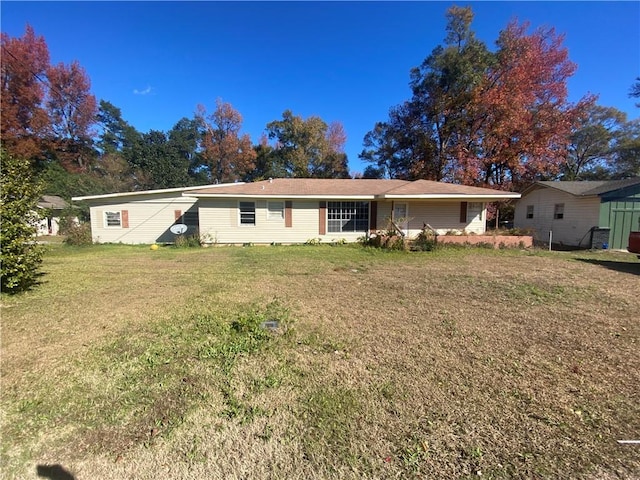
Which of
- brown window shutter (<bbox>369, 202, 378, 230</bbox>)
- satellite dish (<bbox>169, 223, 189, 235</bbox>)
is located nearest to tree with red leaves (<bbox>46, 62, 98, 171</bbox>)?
satellite dish (<bbox>169, 223, 189, 235</bbox>)

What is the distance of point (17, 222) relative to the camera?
5.23m

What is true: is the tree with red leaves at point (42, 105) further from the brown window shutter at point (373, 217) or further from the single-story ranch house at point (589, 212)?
the single-story ranch house at point (589, 212)

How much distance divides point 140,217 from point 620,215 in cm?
2272

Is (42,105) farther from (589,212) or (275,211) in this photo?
(589,212)

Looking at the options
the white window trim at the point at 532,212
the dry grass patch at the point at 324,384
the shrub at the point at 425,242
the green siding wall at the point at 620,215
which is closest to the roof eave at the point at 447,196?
the shrub at the point at 425,242

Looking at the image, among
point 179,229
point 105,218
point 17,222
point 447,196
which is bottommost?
point 179,229

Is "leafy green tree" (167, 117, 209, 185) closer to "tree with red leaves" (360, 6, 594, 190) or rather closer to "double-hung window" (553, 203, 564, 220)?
"tree with red leaves" (360, 6, 594, 190)

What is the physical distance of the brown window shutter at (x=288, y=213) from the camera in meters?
13.3

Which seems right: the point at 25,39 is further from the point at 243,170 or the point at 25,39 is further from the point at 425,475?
the point at 425,475

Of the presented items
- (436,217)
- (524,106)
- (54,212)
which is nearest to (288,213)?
(436,217)

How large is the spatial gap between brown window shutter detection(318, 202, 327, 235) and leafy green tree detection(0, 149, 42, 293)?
9680 mm

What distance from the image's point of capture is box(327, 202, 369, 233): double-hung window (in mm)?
13680

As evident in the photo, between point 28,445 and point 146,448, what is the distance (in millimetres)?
842

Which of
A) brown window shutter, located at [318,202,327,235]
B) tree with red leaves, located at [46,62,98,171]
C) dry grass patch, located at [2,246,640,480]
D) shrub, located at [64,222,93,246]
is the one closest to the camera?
dry grass patch, located at [2,246,640,480]
